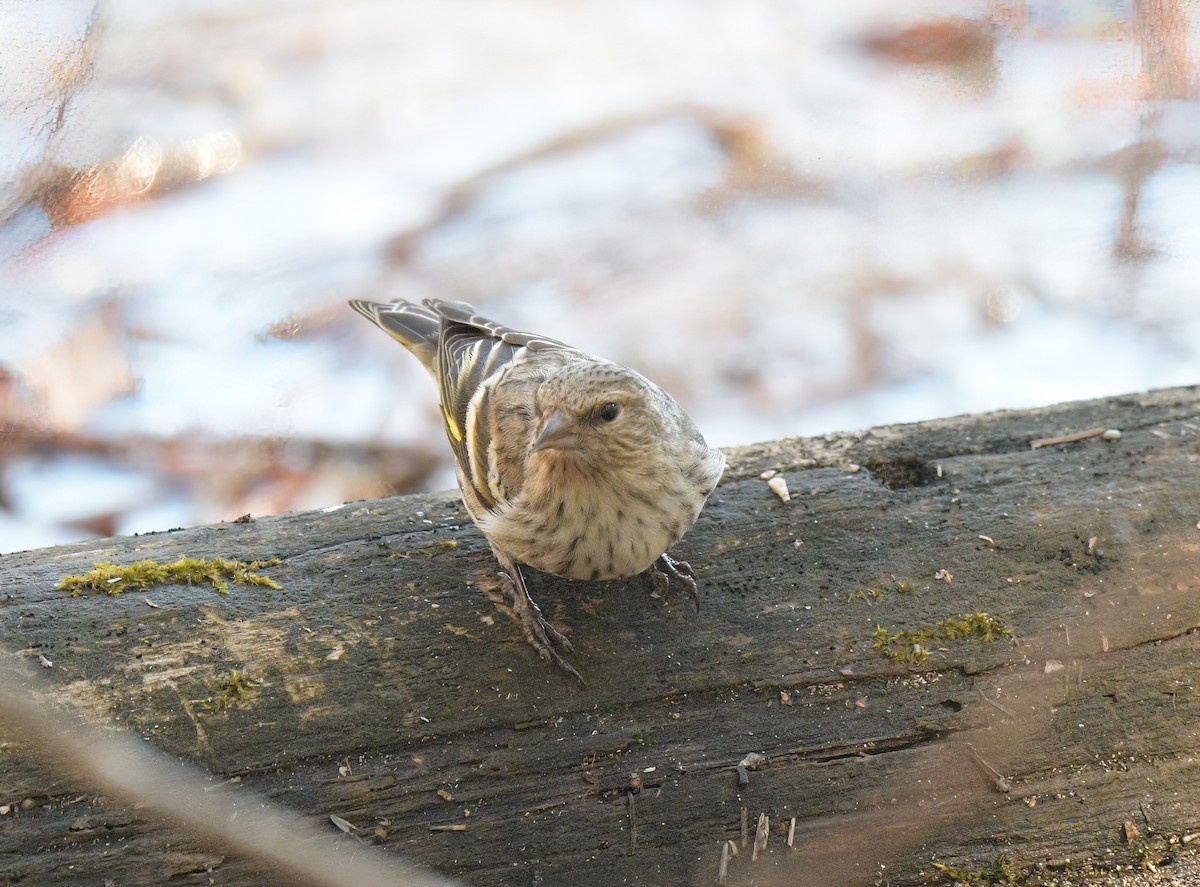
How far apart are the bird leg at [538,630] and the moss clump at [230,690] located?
1.92ft

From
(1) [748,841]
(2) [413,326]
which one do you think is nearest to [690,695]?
(1) [748,841]

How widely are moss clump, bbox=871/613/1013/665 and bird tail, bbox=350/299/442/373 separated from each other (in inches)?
62.9

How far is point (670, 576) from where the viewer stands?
94.5 inches

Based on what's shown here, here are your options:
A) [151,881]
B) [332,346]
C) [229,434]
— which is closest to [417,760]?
[151,881]

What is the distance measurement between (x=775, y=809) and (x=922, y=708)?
40 cm

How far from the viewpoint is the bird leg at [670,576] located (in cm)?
237

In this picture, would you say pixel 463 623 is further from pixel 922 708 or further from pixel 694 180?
pixel 694 180

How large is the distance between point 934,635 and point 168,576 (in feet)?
5.72

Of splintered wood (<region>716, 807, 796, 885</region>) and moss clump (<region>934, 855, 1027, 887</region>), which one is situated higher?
splintered wood (<region>716, 807, 796, 885</region>)

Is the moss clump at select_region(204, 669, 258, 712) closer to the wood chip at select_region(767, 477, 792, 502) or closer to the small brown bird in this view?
the small brown bird

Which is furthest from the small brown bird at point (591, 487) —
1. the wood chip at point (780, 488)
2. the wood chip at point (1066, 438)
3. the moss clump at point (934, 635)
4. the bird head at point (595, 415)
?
the wood chip at point (1066, 438)

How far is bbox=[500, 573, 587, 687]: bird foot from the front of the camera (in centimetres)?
220

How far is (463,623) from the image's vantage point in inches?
90.4

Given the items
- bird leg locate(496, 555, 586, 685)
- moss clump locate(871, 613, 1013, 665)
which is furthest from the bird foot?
moss clump locate(871, 613, 1013, 665)
